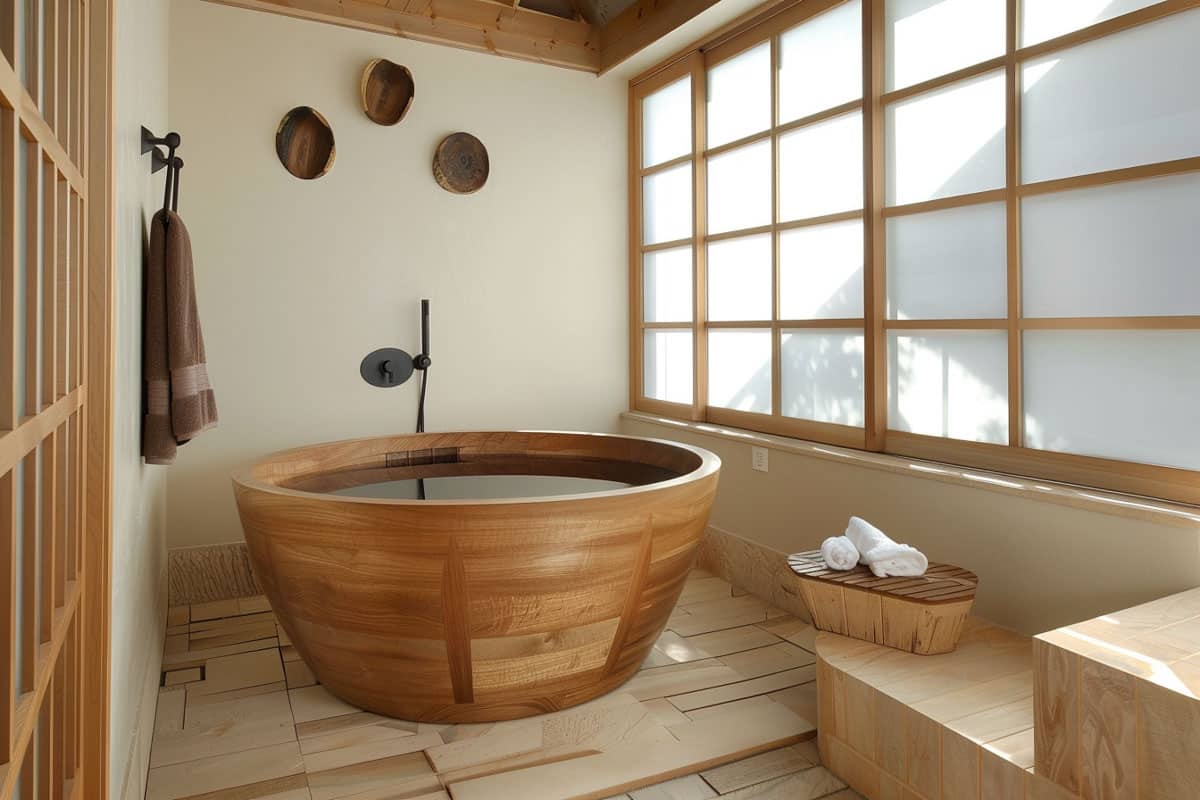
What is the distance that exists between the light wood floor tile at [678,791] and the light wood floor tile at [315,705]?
2.70 ft

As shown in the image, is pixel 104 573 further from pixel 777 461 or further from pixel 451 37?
pixel 451 37

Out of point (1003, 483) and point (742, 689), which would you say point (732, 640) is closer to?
point (742, 689)

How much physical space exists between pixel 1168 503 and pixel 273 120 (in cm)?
316

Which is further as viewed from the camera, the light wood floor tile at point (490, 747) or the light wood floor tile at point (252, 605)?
the light wood floor tile at point (252, 605)

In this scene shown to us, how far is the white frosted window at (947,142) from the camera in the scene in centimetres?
229

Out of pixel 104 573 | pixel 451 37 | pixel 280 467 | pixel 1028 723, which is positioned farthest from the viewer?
pixel 451 37

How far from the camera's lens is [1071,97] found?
2.09m

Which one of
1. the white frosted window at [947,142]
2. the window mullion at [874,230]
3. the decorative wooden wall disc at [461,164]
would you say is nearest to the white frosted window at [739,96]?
the window mullion at [874,230]

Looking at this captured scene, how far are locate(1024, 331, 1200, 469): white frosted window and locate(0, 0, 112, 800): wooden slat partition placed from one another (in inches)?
83.8

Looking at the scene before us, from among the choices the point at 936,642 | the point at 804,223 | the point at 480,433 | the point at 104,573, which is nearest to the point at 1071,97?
the point at 804,223

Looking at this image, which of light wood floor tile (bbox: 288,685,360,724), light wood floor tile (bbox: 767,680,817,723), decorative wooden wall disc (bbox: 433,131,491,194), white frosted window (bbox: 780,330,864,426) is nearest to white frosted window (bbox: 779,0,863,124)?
white frosted window (bbox: 780,330,864,426)

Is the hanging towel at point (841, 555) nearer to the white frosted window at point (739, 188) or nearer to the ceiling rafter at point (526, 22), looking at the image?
the white frosted window at point (739, 188)

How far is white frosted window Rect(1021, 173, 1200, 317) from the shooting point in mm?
1861

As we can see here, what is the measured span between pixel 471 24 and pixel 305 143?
898mm
